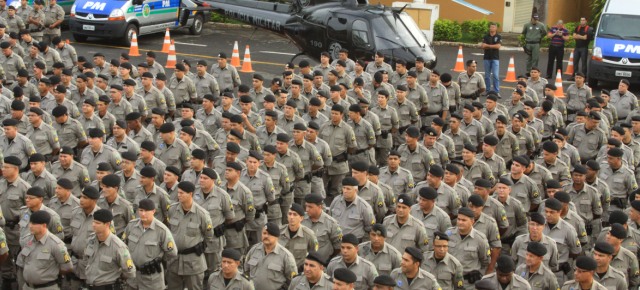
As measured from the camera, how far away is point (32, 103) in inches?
533

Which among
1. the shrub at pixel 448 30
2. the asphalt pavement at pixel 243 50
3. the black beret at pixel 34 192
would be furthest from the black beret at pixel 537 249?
the shrub at pixel 448 30

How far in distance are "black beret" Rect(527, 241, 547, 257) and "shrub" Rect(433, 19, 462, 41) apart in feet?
64.6

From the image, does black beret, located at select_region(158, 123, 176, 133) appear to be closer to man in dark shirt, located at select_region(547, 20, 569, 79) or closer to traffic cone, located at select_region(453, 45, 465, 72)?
traffic cone, located at select_region(453, 45, 465, 72)

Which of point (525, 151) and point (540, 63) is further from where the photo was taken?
point (540, 63)

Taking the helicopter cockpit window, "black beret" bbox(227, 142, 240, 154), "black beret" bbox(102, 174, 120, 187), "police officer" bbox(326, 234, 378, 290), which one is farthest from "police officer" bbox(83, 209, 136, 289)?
the helicopter cockpit window

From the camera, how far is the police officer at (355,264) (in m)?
8.70

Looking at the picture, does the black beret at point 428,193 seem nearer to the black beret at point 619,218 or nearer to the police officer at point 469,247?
the police officer at point 469,247

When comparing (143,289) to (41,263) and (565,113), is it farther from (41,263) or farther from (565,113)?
(565,113)

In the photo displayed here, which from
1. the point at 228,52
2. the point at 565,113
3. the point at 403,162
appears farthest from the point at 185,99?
the point at 228,52

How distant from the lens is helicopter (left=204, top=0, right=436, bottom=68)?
19844mm

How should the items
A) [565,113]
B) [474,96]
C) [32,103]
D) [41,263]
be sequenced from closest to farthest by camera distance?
[41,263]
[32,103]
[565,113]
[474,96]

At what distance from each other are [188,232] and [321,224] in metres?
1.32

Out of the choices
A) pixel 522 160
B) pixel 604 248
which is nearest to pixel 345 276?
pixel 604 248

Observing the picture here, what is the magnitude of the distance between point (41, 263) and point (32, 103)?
16.0ft
